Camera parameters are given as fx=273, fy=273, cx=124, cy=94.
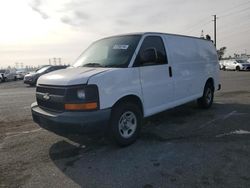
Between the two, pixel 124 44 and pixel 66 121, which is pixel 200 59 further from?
pixel 66 121

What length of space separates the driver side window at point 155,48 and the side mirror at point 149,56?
5 centimetres

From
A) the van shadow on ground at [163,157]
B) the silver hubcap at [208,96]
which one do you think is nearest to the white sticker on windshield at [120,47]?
the van shadow on ground at [163,157]

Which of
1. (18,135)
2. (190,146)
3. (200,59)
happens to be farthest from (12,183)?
(200,59)

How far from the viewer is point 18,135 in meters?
6.27

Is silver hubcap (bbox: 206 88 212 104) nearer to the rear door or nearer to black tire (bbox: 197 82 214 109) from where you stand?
black tire (bbox: 197 82 214 109)

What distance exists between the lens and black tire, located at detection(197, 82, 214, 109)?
8359mm

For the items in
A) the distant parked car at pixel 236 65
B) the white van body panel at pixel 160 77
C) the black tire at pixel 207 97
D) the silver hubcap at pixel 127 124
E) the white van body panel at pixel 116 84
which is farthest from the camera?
the distant parked car at pixel 236 65

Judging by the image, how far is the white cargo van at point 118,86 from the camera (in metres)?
4.50

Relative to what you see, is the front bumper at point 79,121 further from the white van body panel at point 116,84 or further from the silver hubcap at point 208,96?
the silver hubcap at point 208,96

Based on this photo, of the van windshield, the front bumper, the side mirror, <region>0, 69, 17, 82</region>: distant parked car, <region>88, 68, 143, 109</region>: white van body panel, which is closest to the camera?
the front bumper

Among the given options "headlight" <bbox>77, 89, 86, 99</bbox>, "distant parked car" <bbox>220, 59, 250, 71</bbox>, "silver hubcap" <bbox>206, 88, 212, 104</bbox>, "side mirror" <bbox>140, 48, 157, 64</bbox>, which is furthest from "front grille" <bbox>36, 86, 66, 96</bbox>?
"distant parked car" <bbox>220, 59, 250, 71</bbox>

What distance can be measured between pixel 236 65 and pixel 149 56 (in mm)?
35172

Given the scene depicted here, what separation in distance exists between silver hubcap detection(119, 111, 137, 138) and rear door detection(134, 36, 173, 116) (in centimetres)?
41

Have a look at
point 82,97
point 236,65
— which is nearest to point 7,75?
point 236,65
